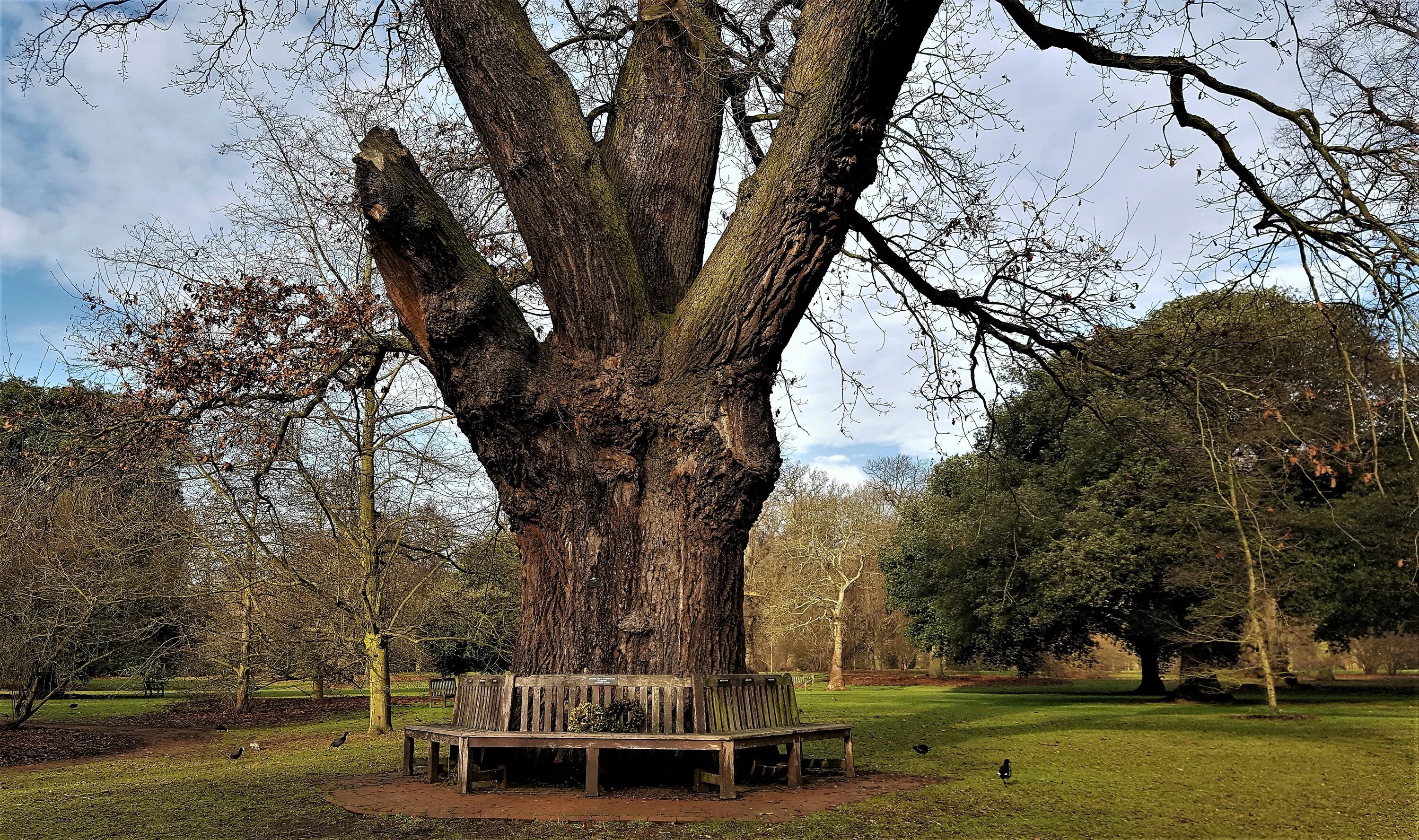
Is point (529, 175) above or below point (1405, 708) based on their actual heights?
above

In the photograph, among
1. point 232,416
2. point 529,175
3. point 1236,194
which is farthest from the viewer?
point 232,416

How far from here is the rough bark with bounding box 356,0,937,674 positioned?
736cm

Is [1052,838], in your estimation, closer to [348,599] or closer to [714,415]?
[714,415]

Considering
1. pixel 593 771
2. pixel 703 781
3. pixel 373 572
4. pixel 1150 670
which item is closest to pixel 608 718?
pixel 593 771

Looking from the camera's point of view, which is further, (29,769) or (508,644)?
(508,644)

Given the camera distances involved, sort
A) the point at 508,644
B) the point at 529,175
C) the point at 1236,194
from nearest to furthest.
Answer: the point at 1236,194, the point at 529,175, the point at 508,644

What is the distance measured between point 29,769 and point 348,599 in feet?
15.8

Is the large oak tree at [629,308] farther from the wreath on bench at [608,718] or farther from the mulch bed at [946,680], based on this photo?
the mulch bed at [946,680]

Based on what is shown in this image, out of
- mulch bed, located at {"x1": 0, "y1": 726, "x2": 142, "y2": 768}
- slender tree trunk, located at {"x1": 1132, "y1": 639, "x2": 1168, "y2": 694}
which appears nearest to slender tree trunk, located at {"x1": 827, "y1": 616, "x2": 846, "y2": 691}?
slender tree trunk, located at {"x1": 1132, "y1": 639, "x2": 1168, "y2": 694}

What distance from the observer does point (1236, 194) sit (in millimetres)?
7082

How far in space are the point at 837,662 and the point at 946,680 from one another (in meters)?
7.05

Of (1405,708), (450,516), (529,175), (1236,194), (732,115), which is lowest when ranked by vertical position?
(1405,708)

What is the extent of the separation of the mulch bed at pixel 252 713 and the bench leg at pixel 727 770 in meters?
16.2

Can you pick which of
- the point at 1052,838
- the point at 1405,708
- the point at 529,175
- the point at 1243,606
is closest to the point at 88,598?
the point at 529,175
